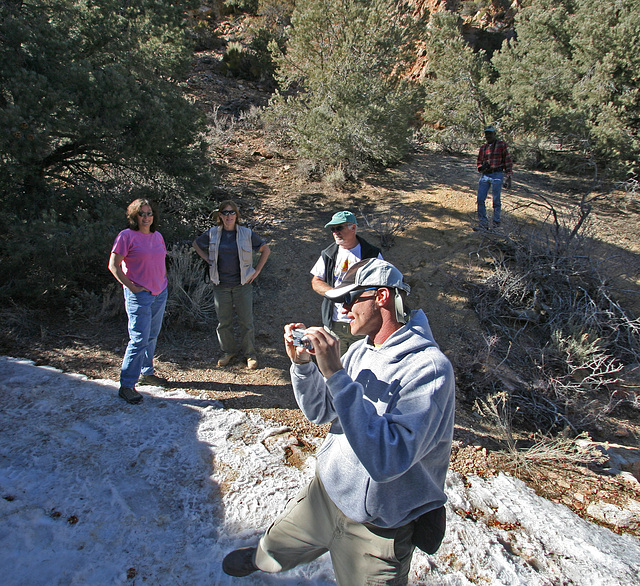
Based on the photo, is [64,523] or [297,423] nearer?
[64,523]

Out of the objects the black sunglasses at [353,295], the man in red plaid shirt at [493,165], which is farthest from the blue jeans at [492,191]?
the black sunglasses at [353,295]

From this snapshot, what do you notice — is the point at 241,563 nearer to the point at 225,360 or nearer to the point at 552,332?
the point at 225,360

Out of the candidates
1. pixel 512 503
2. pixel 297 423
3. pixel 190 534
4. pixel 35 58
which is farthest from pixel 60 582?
pixel 35 58

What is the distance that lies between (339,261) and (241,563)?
2322 mm

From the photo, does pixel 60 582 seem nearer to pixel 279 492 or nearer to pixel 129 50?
pixel 279 492

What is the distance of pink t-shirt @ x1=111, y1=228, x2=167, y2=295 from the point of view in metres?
3.39

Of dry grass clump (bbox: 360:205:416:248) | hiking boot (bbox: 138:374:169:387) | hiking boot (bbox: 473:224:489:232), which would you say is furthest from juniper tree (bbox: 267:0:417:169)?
hiking boot (bbox: 138:374:169:387)

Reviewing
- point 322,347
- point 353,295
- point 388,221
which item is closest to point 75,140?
point 388,221

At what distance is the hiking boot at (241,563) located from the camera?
2.04 m

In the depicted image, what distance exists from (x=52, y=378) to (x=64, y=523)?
185 cm

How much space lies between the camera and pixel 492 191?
6.86 meters

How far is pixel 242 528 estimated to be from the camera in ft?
8.34

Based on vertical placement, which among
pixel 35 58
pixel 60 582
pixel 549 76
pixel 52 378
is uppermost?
pixel 549 76

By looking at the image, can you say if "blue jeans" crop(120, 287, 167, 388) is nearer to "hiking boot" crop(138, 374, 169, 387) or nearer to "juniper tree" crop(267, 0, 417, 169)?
"hiking boot" crop(138, 374, 169, 387)
